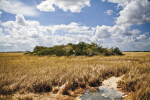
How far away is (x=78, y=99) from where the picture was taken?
4152mm

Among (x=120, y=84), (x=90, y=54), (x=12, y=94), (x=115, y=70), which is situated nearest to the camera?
(x=12, y=94)

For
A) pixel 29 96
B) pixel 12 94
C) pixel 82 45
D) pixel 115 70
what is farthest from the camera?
pixel 82 45

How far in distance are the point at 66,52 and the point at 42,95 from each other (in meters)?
23.9

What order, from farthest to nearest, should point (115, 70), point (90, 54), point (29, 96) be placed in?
1. point (90, 54)
2. point (115, 70)
3. point (29, 96)

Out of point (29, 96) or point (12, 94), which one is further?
point (12, 94)

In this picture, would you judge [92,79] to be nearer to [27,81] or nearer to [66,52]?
[27,81]

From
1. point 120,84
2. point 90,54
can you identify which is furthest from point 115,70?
point 90,54

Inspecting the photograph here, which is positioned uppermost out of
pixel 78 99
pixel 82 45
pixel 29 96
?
pixel 82 45

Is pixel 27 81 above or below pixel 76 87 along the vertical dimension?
above

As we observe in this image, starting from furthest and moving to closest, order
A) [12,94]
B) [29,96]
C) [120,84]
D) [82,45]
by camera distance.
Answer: [82,45]
[120,84]
[12,94]
[29,96]

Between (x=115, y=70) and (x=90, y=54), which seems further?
(x=90, y=54)

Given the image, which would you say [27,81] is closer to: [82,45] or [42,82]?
[42,82]

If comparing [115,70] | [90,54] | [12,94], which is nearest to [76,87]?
[12,94]

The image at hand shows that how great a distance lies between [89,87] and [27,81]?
343cm
